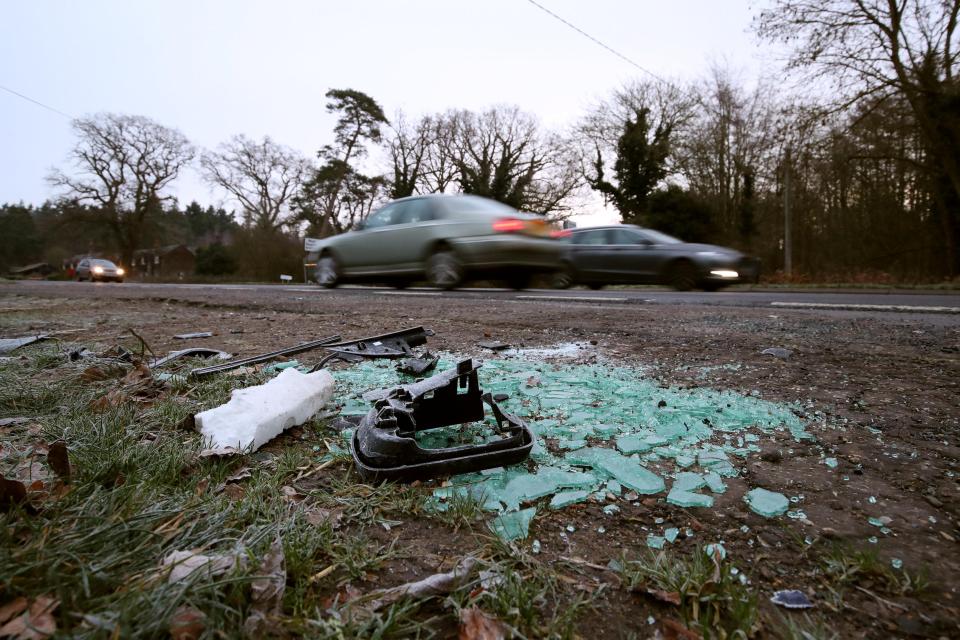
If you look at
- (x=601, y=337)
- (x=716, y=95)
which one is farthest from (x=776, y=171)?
(x=601, y=337)

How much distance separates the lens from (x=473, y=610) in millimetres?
736

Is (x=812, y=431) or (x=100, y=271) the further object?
(x=100, y=271)

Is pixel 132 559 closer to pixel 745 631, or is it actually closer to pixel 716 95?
pixel 745 631

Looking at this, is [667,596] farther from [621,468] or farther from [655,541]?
[621,468]

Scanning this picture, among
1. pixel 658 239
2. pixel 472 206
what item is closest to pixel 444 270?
pixel 472 206

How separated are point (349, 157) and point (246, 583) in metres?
36.2

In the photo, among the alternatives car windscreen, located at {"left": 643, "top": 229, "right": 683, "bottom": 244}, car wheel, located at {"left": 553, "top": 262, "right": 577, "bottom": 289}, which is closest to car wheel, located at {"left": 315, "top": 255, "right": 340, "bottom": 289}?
car wheel, located at {"left": 553, "top": 262, "right": 577, "bottom": 289}

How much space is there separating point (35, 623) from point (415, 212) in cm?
858

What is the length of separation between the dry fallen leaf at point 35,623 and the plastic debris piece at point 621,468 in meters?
0.97

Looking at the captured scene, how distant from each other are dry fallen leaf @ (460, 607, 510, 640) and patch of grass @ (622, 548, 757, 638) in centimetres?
23

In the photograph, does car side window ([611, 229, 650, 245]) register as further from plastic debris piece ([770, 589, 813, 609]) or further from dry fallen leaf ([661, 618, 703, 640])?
dry fallen leaf ([661, 618, 703, 640])

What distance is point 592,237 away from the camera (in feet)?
39.0

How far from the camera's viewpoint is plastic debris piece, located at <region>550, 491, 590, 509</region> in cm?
102

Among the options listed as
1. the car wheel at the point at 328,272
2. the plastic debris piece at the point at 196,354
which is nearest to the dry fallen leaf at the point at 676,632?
the plastic debris piece at the point at 196,354
